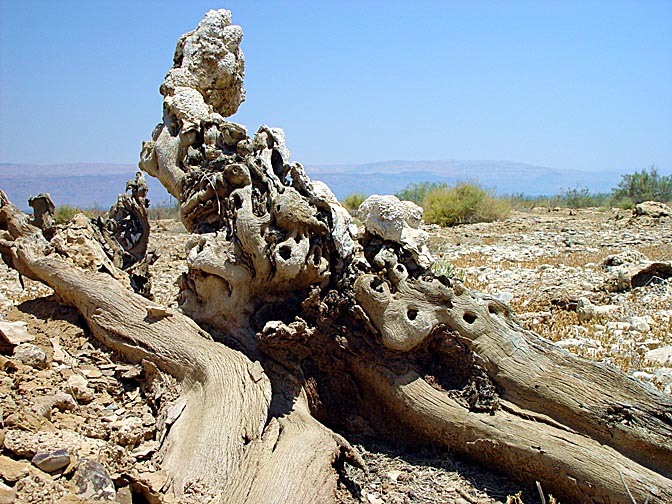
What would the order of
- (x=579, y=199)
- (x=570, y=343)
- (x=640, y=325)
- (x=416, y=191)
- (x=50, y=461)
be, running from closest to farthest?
(x=50, y=461) → (x=570, y=343) → (x=640, y=325) → (x=416, y=191) → (x=579, y=199)

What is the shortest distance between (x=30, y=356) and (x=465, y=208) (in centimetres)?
1459

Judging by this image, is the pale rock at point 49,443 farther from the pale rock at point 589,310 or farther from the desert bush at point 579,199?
the desert bush at point 579,199

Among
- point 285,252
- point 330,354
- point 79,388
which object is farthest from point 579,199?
point 79,388

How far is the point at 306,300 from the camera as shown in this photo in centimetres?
411

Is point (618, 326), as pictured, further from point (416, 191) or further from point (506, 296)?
point (416, 191)

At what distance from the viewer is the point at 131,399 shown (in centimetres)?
391

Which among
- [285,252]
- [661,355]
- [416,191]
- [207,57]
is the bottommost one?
[416,191]

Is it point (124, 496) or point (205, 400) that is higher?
point (205, 400)

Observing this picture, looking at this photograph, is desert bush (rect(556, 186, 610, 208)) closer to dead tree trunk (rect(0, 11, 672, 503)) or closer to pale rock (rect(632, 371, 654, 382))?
pale rock (rect(632, 371, 654, 382))

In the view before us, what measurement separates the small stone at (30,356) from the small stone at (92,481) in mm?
1075

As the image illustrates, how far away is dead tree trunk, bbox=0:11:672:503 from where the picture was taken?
11.1ft

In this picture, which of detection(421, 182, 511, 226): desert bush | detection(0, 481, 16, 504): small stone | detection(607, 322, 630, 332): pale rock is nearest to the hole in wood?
detection(0, 481, 16, 504): small stone

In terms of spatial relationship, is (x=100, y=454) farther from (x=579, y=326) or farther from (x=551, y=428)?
(x=579, y=326)

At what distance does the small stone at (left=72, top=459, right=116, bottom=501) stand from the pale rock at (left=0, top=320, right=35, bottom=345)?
1.28 metres
